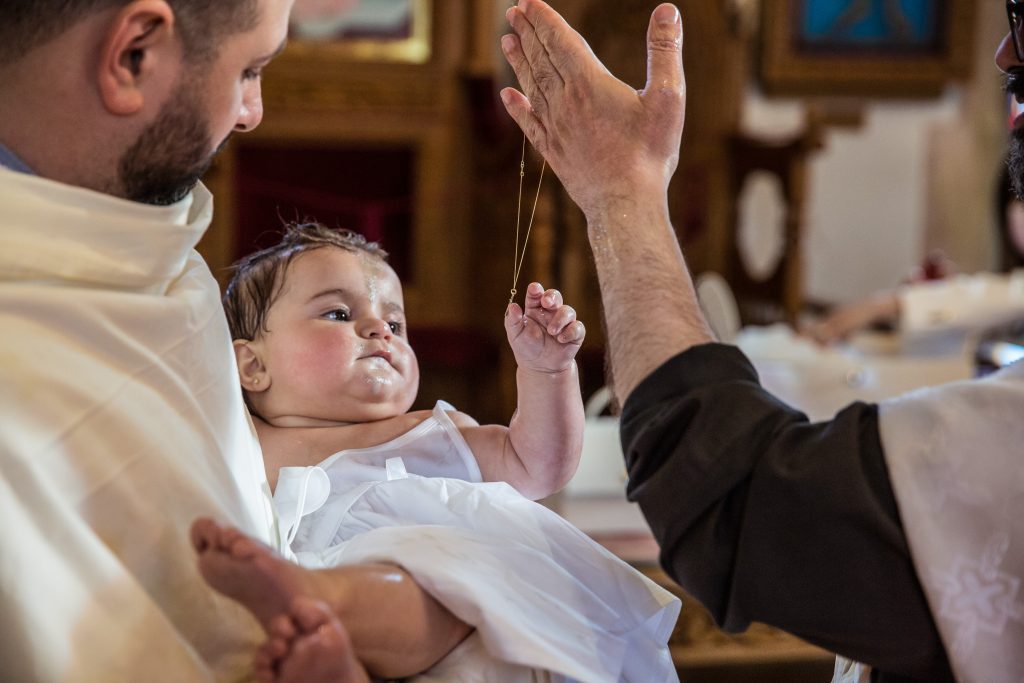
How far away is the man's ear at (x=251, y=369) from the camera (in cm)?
177

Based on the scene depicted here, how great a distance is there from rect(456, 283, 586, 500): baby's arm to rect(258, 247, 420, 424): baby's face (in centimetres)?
15

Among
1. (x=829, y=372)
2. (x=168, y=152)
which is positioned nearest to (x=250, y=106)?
(x=168, y=152)

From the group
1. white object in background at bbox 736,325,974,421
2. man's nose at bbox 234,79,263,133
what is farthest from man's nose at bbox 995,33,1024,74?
white object in background at bbox 736,325,974,421

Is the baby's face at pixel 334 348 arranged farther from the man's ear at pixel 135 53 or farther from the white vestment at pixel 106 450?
the man's ear at pixel 135 53

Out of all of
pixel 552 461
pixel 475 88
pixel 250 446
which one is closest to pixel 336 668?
pixel 250 446

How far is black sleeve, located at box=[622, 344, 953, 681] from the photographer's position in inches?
47.2

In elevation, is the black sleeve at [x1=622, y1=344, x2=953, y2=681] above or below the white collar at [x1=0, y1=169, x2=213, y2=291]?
below

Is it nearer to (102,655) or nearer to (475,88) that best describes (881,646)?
(102,655)

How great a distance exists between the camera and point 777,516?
1205mm

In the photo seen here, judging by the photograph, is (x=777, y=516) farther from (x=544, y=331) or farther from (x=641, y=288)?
(x=544, y=331)

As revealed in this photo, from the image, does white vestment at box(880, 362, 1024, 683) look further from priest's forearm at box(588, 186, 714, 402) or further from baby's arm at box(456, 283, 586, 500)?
baby's arm at box(456, 283, 586, 500)

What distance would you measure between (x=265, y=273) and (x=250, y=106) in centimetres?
49

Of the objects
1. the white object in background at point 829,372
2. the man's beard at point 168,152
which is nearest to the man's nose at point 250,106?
the man's beard at point 168,152

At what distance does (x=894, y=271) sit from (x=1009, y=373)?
251 inches
